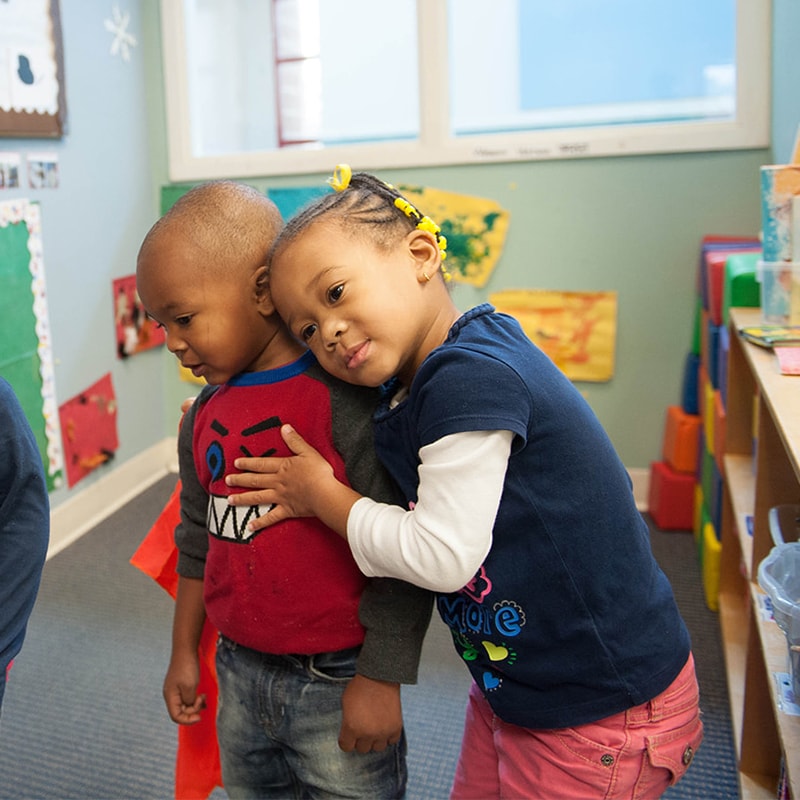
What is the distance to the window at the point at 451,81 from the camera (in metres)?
2.54

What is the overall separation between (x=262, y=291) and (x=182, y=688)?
1.56ft

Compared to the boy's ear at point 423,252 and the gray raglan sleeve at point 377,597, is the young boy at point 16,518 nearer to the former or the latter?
the gray raglan sleeve at point 377,597

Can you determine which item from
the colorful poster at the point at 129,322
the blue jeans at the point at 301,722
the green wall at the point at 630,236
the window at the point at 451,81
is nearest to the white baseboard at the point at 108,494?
the colorful poster at the point at 129,322

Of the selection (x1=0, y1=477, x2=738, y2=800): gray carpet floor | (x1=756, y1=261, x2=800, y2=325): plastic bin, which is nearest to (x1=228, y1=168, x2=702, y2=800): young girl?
(x1=0, y1=477, x2=738, y2=800): gray carpet floor

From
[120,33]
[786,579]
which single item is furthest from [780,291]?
[120,33]

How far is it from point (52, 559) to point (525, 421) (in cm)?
207

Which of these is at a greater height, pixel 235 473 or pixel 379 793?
pixel 235 473

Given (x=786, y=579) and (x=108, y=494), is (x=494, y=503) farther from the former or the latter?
(x=108, y=494)

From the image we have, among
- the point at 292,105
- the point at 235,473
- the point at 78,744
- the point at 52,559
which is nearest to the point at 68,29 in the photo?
the point at 292,105

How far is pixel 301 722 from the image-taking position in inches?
34.7

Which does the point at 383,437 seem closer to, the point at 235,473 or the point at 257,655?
the point at 235,473

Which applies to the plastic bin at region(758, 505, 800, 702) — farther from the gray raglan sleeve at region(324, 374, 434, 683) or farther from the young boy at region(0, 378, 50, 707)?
the young boy at region(0, 378, 50, 707)

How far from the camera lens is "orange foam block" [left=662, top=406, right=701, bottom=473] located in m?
2.50

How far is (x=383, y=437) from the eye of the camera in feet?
2.64
